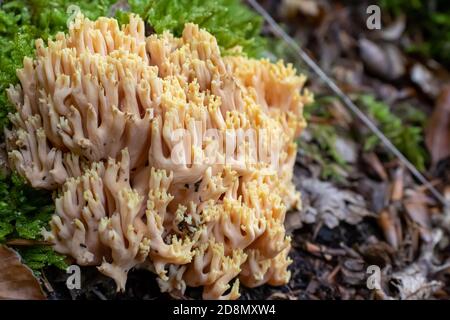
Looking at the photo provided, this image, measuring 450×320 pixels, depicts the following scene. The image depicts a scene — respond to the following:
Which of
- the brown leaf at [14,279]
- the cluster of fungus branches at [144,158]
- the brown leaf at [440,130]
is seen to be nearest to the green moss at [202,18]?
the cluster of fungus branches at [144,158]

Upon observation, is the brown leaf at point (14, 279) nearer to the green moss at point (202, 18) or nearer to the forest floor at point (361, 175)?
the forest floor at point (361, 175)

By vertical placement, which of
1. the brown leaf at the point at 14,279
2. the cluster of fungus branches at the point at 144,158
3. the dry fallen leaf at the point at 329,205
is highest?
the cluster of fungus branches at the point at 144,158

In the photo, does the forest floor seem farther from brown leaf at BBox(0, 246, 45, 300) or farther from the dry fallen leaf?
brown leaf at BBox(0, 246, 45, 300)

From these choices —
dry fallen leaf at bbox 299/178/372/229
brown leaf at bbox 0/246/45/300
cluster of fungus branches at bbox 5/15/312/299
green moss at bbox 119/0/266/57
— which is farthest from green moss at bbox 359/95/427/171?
brown leaf at bbox 0/246/45/300

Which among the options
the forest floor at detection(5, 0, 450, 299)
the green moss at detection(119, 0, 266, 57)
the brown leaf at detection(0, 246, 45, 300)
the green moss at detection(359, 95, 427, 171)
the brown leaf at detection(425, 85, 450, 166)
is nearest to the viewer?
the brown leaf at detection(0, 246, 45, 300)
